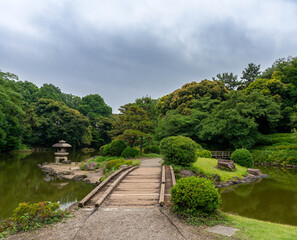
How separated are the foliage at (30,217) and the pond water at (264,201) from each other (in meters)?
5.75

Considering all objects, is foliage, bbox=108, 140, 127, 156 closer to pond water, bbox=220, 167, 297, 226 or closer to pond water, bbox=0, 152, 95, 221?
pond water, bbox=0, 152, 95, 221

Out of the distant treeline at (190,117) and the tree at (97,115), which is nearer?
the distant treeline at (190,117)

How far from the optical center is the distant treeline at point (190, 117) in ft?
59.7

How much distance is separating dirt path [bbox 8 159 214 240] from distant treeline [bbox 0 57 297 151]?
11890 millimetres

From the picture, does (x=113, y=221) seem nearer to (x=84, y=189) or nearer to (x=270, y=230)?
(x=270, y=230)

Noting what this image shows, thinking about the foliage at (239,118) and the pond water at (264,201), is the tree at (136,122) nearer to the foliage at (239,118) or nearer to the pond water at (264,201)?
the foliage at (239,118)

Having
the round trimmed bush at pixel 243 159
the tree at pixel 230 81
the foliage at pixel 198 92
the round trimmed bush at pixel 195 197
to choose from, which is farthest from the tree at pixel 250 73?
the round trimmed bush at pixel 195 197

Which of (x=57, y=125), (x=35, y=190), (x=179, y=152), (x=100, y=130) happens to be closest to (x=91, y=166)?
(x=35, y=190)

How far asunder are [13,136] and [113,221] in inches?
1124

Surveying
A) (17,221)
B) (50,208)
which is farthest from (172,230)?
(17,221)

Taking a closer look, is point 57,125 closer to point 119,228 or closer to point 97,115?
point 97,115

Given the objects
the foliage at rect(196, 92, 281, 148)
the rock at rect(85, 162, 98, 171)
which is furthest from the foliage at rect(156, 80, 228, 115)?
the rock at rect(85, 162, 98, 171)

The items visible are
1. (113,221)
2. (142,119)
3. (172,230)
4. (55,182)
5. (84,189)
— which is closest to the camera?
(172,230)

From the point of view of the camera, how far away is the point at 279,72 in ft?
93.6
